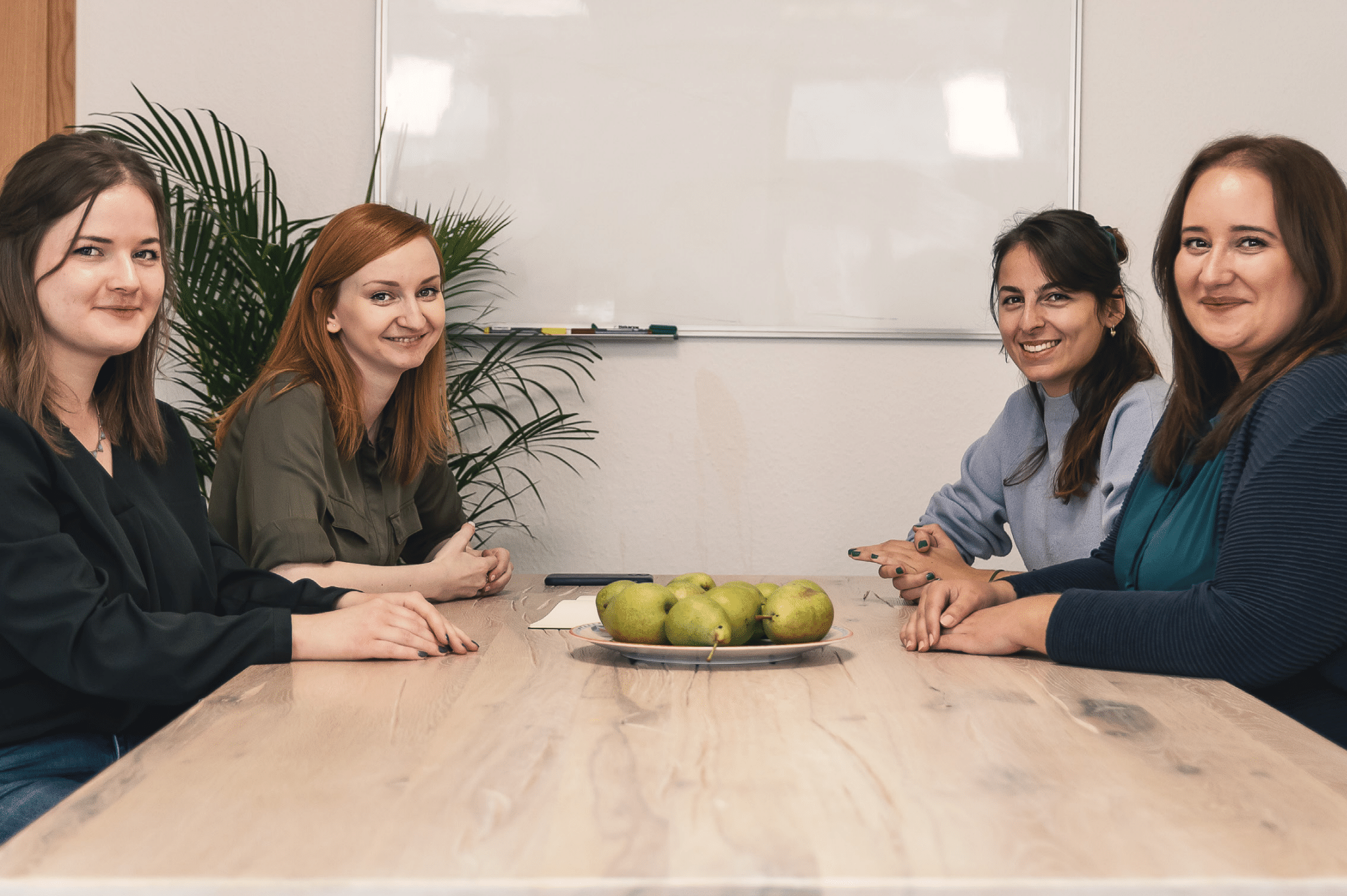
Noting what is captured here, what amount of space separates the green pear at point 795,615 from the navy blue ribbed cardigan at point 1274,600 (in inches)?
9.5

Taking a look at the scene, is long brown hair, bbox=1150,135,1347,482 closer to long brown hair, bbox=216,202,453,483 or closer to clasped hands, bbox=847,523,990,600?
clasped hands, bbox=847,523,990,600

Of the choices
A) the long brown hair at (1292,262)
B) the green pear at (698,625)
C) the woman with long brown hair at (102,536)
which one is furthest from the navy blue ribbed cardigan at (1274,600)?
the woman with long brown hair at (102,536)

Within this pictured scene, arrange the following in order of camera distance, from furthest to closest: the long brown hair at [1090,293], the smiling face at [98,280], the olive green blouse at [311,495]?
the long brown hair at [1090,293]
the olive green blouse at [311,495]
the smiling face at [98,280]

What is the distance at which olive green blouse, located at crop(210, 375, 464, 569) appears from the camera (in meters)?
1.64

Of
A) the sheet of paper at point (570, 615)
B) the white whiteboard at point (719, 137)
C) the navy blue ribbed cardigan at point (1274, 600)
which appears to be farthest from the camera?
the white whiteboard at point (719, 137)

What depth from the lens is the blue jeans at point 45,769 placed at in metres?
1.05

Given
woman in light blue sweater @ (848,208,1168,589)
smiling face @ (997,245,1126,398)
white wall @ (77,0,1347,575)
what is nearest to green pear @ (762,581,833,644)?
woman in light blue sweater @ (848,208,1168,589)

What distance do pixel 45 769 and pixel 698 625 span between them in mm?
709

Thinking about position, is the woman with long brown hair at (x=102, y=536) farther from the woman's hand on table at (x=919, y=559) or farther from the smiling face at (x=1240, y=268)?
the smiling face at (x=1240, y=268)

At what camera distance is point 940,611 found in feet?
4.08

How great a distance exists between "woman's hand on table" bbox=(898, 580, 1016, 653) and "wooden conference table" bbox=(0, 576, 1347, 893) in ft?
0.52

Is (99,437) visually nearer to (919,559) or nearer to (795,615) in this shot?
(795,615)

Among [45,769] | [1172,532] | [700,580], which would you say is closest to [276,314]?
[45,769]

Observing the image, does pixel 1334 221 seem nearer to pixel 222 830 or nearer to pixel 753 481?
pixel 222 830
